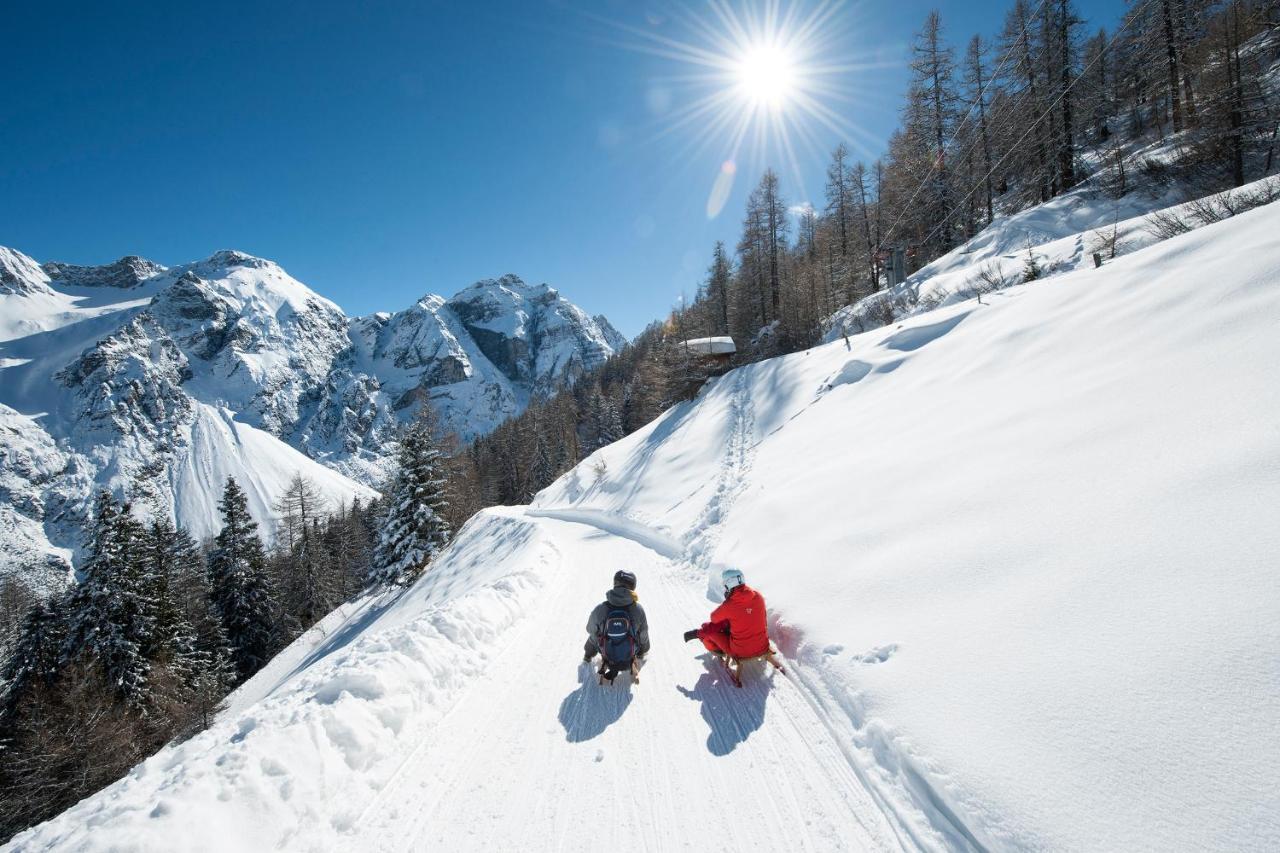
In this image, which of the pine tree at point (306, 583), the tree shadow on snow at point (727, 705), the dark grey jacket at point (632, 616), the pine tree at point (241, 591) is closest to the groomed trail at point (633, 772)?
the tree shadow on snow at point (727, 705)

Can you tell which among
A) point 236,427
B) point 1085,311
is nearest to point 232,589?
point 1085,311

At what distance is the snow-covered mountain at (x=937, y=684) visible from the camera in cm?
280

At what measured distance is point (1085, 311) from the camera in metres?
8.35

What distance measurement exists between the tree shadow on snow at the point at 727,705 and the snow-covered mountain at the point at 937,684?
3 cm

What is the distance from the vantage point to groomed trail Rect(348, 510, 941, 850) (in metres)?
3.21

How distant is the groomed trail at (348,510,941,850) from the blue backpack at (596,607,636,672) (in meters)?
0.30

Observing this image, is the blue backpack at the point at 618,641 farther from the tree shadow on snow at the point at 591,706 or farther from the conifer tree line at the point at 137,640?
the conifer tree line at the point at 137,640

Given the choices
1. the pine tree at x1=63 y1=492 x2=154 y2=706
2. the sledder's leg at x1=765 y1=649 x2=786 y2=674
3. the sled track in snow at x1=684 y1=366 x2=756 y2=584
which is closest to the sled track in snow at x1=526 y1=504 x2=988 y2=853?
the sledder's leg at x1=765 y1=649 x2=786 y2=674

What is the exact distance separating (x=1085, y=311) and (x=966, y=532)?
6151 mm

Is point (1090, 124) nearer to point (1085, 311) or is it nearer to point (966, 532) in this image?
point (1085, 311)

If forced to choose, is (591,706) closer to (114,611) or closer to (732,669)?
(732,669)

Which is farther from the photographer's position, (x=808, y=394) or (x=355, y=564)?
(x=355, y=564)

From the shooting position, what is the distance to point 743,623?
497cm

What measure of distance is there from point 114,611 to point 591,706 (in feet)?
81.2
